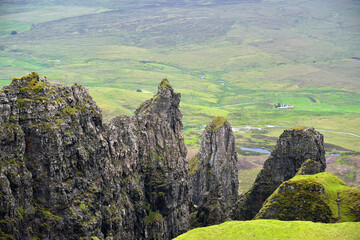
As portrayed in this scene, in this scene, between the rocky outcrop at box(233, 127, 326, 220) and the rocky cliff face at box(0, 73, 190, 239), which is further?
the rocky outcrop at box(233, 127, 326, 220)

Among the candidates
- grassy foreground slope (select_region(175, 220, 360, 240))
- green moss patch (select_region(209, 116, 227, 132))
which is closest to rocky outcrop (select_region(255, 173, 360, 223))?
grassy foreground slope (select_region(175, 220, 360, 240))

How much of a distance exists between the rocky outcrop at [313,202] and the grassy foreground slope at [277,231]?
6.25 m

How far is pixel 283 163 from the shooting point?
98.4 m

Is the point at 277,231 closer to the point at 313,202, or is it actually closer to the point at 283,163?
the point at 313,202

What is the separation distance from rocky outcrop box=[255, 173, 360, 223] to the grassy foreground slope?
Result: 6.25 m

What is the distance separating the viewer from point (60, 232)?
57.6m

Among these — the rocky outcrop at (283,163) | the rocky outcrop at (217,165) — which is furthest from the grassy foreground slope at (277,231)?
the rocky outcrop at (217,165)

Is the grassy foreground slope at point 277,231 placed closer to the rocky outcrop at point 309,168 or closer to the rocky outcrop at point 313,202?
the rocky outcrop at point 313,202

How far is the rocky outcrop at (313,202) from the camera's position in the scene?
71000 millimetres

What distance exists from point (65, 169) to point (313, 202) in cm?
3962

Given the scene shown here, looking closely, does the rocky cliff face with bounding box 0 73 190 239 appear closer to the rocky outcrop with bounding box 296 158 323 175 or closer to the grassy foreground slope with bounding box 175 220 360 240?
the grassy foreground slope with bounding box 175 220 360 240

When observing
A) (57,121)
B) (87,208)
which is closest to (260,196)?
(87,208)

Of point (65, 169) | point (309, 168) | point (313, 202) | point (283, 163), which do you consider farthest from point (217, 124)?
point (65, 169)

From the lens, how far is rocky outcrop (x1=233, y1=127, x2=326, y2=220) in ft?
315
